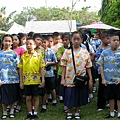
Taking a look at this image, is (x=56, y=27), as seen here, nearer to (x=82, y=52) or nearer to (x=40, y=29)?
(x=40, y=29)

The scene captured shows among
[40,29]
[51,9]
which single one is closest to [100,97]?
[40,29]

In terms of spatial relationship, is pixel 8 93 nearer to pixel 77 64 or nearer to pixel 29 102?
pixel 29 102

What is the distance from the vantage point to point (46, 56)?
19.6ft

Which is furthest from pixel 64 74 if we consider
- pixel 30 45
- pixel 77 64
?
pixel 30 45

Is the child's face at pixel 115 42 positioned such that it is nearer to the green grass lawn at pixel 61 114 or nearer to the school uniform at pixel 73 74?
the school uniform at pixel 73 74

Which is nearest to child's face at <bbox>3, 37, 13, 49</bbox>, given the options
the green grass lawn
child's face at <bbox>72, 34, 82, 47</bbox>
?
child's face at <bbox>72, 34, 82, 47</bbox>

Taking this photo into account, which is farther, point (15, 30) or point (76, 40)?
point (15, 30)

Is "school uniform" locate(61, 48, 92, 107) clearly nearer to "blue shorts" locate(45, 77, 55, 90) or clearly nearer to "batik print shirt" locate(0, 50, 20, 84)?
"blue shorts" locate(45, 77, 55, 90)

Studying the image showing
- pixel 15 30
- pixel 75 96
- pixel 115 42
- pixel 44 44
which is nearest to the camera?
pixel 115 42

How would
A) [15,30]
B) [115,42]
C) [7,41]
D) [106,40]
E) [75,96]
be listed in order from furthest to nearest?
[15,30] → [106,40] → [7,41] → [75,96] → [115,42]

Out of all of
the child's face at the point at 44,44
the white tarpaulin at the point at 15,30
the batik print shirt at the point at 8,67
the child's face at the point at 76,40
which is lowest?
the batik print shirt at the point at 8,67

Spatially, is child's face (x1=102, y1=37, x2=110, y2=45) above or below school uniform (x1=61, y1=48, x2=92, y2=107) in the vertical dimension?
above

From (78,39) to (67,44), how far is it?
91cm

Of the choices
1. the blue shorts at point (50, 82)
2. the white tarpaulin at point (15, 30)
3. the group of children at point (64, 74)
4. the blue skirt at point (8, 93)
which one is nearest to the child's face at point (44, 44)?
the group of children at point (64, 74)
